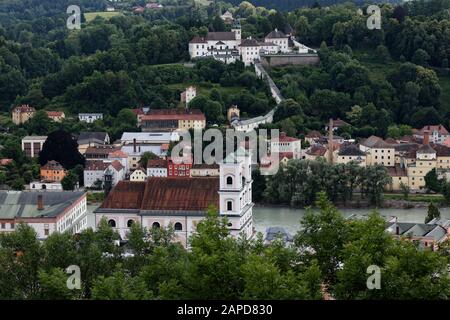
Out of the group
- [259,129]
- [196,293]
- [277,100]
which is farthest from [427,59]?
[196,293]

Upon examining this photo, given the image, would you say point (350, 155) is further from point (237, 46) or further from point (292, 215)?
point (237, 46)

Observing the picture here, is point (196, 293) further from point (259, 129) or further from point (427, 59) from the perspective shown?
point (427, 59)

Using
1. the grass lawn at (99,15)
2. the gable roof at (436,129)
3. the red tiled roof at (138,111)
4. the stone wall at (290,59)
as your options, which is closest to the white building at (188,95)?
the red tiled roof at (138,111)

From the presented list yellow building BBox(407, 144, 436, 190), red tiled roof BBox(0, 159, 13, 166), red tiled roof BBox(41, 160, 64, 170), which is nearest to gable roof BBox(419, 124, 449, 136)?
yellow building BBox(407, 144, 436, 190)

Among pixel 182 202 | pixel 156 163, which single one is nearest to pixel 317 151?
pixel 156 163

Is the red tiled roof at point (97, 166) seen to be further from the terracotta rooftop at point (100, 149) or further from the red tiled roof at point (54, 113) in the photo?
the red tiled roof at point (54, 113)

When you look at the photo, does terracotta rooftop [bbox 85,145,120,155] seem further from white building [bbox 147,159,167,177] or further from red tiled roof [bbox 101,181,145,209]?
red tiled roof [bbox 101,181,145,209]
